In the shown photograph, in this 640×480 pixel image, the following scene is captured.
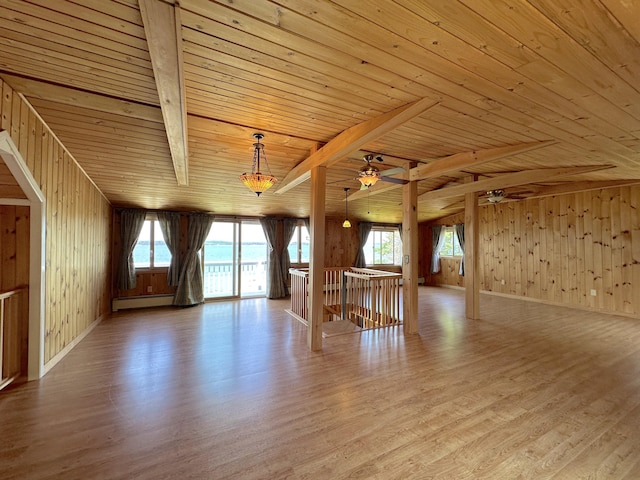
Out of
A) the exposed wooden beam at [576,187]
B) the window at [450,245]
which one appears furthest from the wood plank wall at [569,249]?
the window at [450,245]

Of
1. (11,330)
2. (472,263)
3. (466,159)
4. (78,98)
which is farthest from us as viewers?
(472,263)

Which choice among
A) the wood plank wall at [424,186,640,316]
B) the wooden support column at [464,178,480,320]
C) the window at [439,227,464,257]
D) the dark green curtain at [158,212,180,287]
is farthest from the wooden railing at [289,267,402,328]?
the window at [439,227,464,257]

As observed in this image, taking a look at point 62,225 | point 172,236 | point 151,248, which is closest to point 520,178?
point 62,225

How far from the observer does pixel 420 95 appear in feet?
7.04

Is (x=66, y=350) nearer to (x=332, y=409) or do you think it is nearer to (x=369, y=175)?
(x=332, y=409)

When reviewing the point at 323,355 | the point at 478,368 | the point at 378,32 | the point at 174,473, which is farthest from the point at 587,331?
the point at 174,473

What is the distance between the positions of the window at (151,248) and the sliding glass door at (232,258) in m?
0.88

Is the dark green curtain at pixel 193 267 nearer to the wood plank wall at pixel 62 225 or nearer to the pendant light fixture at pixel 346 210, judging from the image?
the wood plank wall at pixel 62 225

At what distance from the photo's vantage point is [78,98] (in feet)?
7.92

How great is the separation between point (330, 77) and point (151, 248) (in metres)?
5.93

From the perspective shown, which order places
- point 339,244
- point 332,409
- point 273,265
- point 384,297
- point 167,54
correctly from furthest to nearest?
1. point 339,244
2. point 273,265
3. point 384,297
4. point 332,409
5. point 167,54

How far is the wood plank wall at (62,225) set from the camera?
2.44 meters

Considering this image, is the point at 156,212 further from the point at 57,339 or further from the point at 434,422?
the point at 434,422

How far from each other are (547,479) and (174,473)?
217 cm
